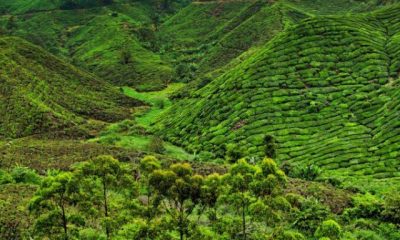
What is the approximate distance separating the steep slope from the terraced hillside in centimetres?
2333

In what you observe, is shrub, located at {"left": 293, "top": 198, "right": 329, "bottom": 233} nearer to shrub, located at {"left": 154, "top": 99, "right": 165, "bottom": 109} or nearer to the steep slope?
the steep slope

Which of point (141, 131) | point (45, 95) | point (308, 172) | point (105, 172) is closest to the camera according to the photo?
point (105, 172)

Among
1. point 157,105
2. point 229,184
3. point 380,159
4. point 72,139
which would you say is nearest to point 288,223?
point 229,184

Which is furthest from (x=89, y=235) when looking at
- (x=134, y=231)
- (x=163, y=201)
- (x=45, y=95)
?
(x=45, y=95)

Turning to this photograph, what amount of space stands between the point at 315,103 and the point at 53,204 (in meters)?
62.9

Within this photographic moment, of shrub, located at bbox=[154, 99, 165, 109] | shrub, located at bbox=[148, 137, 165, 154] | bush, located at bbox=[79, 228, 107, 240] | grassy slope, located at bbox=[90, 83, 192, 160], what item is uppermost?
shrub, located at bbox=[154, 99, 165, 109]

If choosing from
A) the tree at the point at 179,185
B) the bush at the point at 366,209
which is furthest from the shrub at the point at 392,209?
the tree at the point at 179,185

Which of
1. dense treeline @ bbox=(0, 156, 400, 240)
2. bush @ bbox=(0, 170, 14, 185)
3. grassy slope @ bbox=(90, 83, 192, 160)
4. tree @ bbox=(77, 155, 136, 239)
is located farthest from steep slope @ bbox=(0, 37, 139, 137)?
tree @ bbox=(77, 155, 136, 239)

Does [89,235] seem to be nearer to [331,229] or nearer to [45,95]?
[331,229]

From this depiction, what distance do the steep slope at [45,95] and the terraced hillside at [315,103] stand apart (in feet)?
76.5

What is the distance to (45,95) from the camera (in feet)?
379

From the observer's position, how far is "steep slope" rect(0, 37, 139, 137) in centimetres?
10338

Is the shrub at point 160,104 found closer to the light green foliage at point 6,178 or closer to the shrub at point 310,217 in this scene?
the light green foliage at point 6,178

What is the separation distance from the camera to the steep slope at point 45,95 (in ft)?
339
